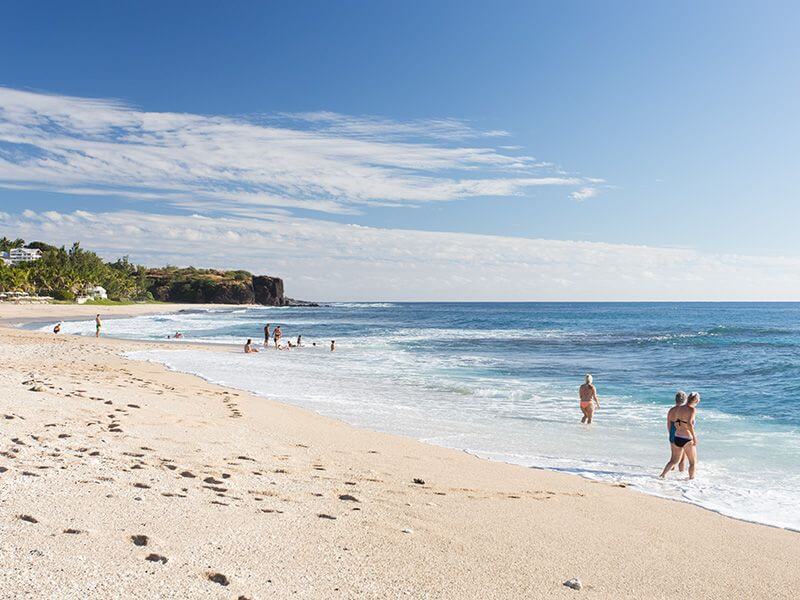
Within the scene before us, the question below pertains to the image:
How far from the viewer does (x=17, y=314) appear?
61438mm

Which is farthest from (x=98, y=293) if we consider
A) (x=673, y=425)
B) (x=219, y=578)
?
(x=219, y=578)

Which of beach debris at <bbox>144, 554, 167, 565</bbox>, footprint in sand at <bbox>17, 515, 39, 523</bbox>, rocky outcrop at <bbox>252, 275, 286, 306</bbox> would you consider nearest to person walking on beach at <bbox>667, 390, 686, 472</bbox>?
beach debris at <bbox>144, 554, 167, 565</bbox>

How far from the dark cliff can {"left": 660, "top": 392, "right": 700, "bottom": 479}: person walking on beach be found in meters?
152

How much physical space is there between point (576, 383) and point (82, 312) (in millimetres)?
68347

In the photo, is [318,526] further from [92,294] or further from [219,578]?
[92,294]

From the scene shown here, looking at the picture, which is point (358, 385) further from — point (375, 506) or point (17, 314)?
point (17, 314)

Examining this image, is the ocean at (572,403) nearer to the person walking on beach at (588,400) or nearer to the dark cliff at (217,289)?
the person walking on beach at (588,400)

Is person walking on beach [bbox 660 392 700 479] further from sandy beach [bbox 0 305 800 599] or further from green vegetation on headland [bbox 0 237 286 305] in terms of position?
green vegetation on headland [bbox 0 237 286 305]

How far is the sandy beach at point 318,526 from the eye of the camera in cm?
428

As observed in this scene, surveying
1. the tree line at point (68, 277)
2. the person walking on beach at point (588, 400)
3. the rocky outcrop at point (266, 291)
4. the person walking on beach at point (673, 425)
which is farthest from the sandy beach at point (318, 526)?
the rocky outcrop at point (266, 291)

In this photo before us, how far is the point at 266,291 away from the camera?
162 m

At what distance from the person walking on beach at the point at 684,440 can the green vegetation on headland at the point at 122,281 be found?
318ft

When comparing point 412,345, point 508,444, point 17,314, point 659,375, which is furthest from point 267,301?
point 508,444

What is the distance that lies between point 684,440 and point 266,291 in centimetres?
15807
